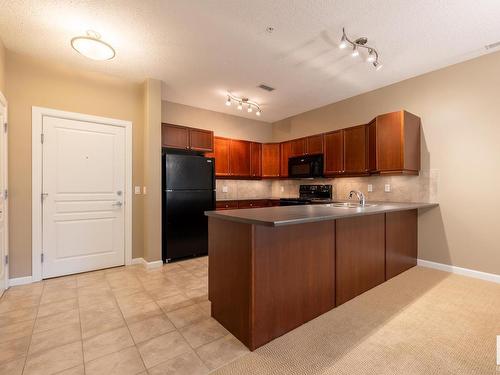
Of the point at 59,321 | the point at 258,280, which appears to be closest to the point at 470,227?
the point at 258,280

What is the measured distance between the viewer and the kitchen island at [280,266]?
68.1 inches

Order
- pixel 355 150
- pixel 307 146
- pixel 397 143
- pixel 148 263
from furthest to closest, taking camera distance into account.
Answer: pixel 307 146 → pixel 355 150 → pixel 148 263 → pixel 397 143

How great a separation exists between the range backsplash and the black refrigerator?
1.07 metres

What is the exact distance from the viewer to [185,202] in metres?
3.91

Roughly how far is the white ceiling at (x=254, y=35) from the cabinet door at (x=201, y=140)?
3.05 feet

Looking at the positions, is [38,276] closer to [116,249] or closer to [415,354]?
[116,249]

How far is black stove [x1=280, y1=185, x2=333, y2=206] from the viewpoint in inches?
185

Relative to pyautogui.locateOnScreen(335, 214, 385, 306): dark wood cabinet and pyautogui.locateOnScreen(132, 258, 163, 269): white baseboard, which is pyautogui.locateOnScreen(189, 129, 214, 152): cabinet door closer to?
pyautogui.locateOnScreen(132, 258, 163, 269): white baseboard

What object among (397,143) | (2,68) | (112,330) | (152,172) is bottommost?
(112,330)

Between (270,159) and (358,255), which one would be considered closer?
(358,255)

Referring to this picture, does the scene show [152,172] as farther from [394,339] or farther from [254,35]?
[394,339]

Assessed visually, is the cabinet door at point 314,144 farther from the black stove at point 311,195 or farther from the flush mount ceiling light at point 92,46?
the flush mount ceiling light at point 92,46

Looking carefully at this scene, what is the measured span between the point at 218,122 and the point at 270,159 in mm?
1395

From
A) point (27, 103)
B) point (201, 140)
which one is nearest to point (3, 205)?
point (27, 103)
